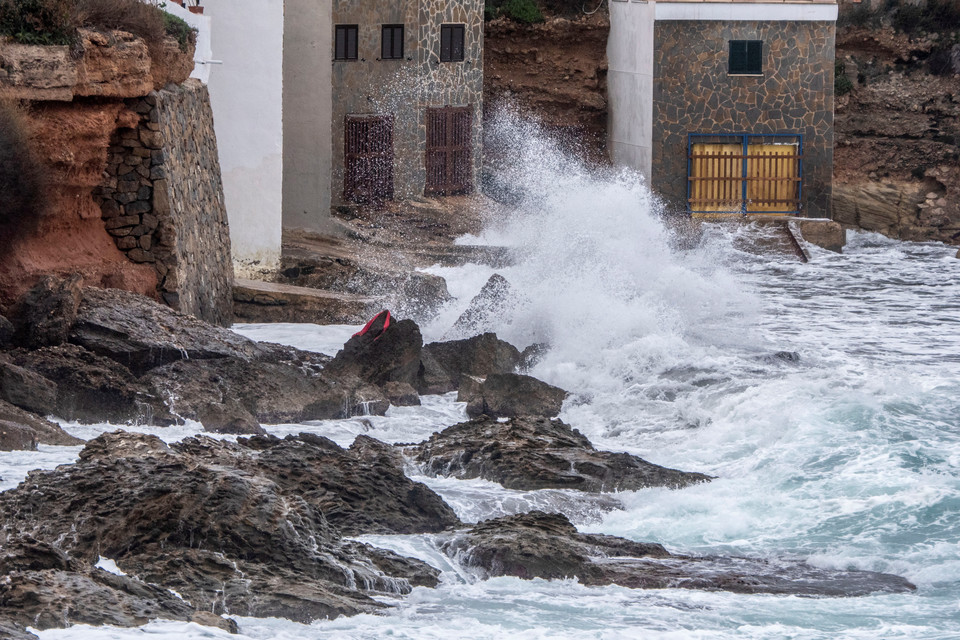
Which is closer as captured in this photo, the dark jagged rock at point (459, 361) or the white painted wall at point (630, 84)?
the dark jagged rock at point (459, 361)

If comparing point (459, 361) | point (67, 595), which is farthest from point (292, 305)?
point (67, 595)

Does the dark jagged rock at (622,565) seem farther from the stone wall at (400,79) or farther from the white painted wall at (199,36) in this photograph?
the stone wall at (400,79)

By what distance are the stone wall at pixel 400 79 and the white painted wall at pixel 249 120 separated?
5.93 metres

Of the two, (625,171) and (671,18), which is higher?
(671,18)

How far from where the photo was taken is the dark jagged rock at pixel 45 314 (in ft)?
40.9

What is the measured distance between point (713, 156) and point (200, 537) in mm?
20685

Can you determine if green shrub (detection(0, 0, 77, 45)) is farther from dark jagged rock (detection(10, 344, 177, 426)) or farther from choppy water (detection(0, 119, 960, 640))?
choppy water (detection(0, 119, 960, 640))

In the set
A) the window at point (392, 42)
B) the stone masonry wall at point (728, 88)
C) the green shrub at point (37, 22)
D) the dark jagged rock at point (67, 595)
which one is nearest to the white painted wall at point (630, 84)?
the stone masonry wall at point (728, 88)

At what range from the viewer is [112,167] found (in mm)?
14578

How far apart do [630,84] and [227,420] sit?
18972 millimetres

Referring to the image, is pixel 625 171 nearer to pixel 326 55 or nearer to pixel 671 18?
pixel 671 18

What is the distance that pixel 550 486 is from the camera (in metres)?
10.9

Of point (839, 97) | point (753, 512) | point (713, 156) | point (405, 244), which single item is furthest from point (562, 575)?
point (839, 97)

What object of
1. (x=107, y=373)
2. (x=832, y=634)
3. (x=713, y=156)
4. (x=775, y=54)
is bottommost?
(x=832, y=634)
